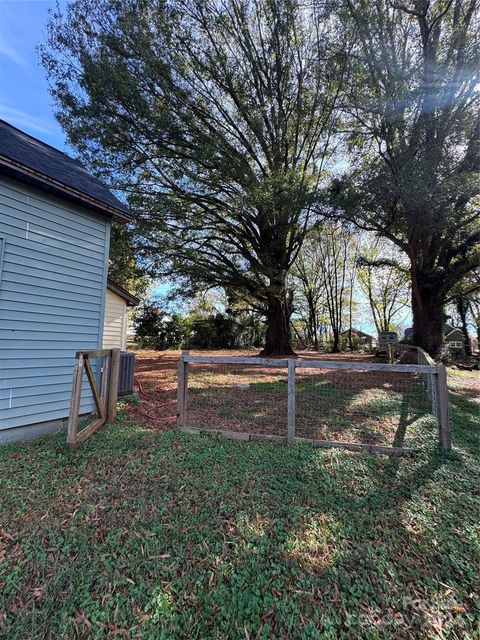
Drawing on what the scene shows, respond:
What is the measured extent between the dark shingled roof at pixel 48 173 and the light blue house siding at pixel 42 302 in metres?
0.20

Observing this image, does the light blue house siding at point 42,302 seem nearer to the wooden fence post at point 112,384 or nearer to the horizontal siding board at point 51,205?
the horizontal siding board at point 51,205

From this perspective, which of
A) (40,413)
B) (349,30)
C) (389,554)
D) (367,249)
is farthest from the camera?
(367,249)

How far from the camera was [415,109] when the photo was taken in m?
8.03

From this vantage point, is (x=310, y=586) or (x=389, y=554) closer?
(x=310, y=586)

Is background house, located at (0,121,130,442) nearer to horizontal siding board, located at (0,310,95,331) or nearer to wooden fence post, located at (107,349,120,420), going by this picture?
horizontal siding board, located at (0,310,95,331)

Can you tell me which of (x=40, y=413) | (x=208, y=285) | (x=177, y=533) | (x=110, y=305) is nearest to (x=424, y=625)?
(x=177, y=533)

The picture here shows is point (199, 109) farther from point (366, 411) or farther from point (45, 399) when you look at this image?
point (366, 411)

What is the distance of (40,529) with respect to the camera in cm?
232

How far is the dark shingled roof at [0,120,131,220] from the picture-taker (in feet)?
12.5

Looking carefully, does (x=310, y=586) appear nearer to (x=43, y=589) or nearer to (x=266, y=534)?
(x=266, y=534)

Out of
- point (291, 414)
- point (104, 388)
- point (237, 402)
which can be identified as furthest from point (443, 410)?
point (104, 388)

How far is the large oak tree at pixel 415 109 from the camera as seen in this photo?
23.9 ft

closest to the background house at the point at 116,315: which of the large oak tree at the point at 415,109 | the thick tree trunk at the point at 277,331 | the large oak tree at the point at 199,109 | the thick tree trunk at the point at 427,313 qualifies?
the large oak tree at the point at 199,109

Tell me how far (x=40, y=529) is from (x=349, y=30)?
42.6 ft
